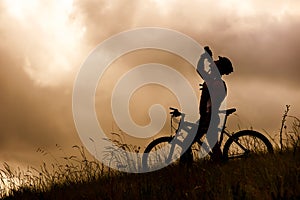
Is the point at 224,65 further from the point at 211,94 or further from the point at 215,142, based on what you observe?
the point at 215,142

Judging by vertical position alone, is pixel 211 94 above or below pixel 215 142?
above

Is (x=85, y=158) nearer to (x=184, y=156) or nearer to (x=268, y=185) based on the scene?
(x=184, y=156)

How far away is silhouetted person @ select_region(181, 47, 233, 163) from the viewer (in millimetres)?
11094

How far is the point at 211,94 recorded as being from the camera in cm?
1109

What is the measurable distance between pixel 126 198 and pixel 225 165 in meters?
3.31

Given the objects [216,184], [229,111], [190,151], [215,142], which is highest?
[229,111]

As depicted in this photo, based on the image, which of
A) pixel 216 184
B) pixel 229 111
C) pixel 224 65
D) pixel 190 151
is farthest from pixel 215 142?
pixel 216 184

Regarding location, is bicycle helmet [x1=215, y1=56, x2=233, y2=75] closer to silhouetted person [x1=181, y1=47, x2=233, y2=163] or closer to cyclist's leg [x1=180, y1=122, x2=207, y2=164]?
silhouetted person [x1=181, y1=47, x2=233, y2=163]

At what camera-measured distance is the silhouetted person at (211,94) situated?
11094 millimetres

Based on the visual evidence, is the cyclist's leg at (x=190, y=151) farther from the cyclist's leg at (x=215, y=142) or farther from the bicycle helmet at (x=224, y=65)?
the bicycle helmet at (x=224, y=65)

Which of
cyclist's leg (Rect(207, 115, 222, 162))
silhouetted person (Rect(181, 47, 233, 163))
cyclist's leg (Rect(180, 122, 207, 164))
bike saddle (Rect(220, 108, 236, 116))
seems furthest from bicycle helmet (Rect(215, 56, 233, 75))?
cyclist's leg (Rect(180, 122, 207, 164))

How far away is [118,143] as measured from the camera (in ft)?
35.2

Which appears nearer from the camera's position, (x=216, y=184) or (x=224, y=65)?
(x=216, y=184)

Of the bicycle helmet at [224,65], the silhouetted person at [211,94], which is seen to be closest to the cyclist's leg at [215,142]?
the silhouetted person at [211,94]
